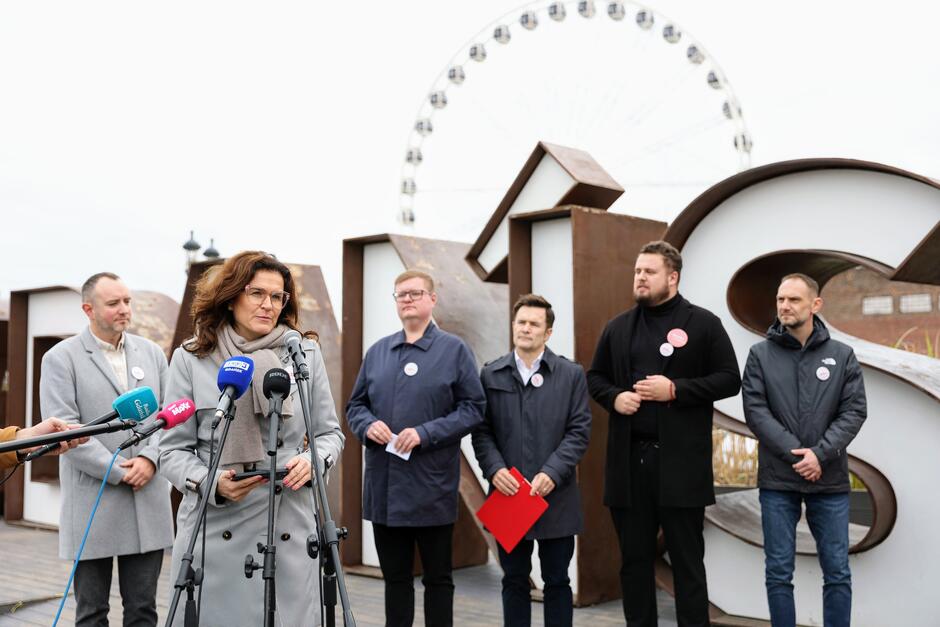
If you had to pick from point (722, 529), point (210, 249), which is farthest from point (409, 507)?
point (210, 249)

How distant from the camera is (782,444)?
398cm

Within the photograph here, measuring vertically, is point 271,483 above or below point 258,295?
below

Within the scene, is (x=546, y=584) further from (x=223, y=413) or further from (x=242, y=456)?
(x=223, y=413)

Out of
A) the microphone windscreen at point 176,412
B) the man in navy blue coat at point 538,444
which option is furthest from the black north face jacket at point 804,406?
the microphone windscreen at point 176,412

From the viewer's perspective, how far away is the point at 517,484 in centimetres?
401

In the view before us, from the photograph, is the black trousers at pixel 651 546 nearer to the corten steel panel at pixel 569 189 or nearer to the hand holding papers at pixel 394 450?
the hand holding papers at pixel 394 450

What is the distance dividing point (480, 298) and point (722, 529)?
2.31 m

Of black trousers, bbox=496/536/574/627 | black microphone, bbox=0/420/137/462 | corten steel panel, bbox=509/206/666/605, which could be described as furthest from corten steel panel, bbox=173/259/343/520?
black microphone, bbox=0/420/137/462

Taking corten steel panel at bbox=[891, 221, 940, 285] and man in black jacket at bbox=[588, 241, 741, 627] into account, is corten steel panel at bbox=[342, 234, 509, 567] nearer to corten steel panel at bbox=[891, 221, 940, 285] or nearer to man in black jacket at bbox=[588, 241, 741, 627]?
man in black jacket at bbox=[588, 241, 741, 627]

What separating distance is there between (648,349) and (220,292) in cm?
195

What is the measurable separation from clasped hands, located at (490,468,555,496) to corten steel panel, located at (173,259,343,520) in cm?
290

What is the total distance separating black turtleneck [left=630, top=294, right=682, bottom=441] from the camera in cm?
409

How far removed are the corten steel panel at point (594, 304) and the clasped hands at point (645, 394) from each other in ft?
3.58

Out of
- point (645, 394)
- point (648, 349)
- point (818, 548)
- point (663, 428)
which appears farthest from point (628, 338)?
point (818, 548)
